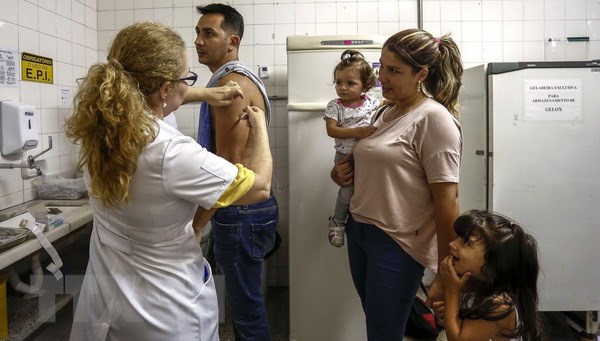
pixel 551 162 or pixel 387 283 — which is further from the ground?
pixel 551 162

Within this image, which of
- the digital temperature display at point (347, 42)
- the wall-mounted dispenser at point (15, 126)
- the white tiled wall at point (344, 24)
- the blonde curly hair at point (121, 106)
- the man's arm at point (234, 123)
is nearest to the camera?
the blonde curly hair at point (121, 106)

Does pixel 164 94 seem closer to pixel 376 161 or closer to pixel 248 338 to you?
pixel 376 161

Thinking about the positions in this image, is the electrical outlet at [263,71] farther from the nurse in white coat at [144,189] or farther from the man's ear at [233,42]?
the nurse in white coat at [144,189]

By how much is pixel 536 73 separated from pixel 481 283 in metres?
1.45

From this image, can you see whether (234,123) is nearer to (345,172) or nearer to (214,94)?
(214,94)

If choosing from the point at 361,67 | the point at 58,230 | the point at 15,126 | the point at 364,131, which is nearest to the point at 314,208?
the point at 364,131

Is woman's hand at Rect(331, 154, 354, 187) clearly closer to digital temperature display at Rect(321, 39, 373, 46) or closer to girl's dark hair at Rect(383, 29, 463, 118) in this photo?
girl's dark hair at Rect(383, 29, 463, 118)

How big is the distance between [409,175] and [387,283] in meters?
0.36

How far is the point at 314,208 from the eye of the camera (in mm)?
2096

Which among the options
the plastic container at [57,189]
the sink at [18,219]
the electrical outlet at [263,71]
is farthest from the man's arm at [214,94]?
the electrical outlet at [263,71]

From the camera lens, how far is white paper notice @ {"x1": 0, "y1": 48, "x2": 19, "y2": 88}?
1933 mm

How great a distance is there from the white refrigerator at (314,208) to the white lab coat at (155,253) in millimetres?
1097

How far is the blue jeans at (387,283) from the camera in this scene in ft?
4.17


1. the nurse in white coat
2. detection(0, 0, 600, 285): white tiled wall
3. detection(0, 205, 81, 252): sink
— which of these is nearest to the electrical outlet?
detection(0, 0, 600, 285): white tiled wall
